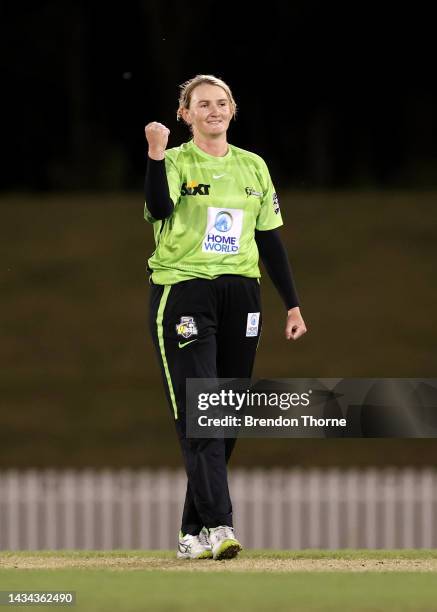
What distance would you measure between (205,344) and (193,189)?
24.1 inches

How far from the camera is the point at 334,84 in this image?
26578mm

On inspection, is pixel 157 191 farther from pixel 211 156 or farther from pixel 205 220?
pixel 211 156

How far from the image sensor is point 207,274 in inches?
242

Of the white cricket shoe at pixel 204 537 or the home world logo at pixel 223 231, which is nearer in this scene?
the home world logo at pixel 223 231

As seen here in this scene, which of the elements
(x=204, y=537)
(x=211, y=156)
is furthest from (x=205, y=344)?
(x=204, y=537)

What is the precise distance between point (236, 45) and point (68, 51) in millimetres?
3426

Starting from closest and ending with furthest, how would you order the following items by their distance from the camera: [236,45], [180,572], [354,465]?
[180,572], [354,465], [236,45]

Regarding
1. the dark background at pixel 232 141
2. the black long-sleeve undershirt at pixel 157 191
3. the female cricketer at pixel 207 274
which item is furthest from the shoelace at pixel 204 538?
the dark background at pixel 232 141

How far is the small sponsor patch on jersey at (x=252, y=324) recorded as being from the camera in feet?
20.5

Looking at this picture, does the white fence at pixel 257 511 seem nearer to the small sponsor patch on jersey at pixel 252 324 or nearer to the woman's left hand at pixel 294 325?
the woman's left hand at pixel 294 325

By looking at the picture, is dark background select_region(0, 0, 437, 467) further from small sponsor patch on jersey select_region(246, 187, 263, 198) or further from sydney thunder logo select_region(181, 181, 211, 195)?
sydney thunder logo select_region(181, 181, 211, 195)

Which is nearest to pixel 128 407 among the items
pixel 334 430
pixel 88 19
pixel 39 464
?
pixel 39 464

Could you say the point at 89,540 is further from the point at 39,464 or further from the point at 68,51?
the point at 68,51

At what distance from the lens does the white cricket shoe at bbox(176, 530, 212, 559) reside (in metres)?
6.38
